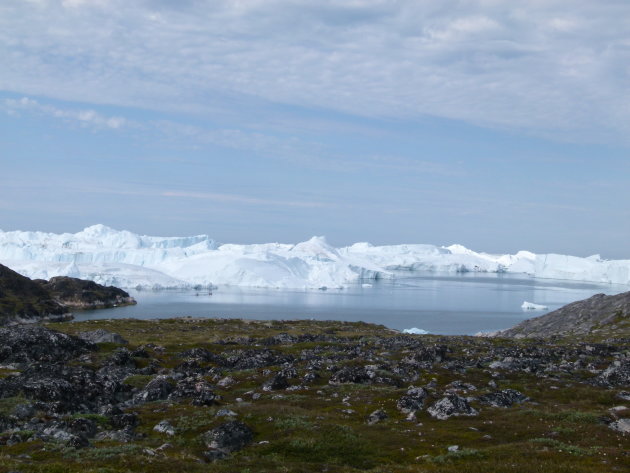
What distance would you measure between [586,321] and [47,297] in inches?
4751

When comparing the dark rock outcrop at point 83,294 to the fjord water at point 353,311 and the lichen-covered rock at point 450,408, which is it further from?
the lichen-covered rock at point 450,408

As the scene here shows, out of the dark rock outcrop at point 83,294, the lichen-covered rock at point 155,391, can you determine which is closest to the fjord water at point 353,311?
the dark rock outcrop at point 83,294

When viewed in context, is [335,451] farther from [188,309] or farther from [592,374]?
[188,309]

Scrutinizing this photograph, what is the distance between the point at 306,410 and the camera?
78.4 feet

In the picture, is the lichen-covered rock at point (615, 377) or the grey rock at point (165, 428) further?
the lichen-covered rock at point (615, 377)

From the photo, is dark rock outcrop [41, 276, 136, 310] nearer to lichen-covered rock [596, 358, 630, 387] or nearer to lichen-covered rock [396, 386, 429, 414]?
→ lichen-covered rock [596, 358, 630, 387]

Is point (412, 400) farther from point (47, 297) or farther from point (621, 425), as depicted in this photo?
point (47, 297)

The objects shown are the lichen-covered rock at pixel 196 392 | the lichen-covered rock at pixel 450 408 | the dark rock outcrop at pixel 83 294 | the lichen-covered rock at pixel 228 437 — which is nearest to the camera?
the lichen-covered rock at pixel 228 437

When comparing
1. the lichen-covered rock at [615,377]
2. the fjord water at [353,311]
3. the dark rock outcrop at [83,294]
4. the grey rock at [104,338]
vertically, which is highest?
the lichen-covered rock at [615,377]

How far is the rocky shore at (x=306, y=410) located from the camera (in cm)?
1623

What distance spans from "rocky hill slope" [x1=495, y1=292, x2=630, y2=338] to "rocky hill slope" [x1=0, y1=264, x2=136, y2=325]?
9710 cm

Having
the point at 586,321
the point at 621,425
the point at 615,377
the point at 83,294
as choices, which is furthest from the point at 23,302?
the point at 621,425

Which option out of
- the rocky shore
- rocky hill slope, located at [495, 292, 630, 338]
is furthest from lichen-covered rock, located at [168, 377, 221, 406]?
rocky hill slope, located at [495, 292, 630, 338]

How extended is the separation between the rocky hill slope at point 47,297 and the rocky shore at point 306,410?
90507 mm
